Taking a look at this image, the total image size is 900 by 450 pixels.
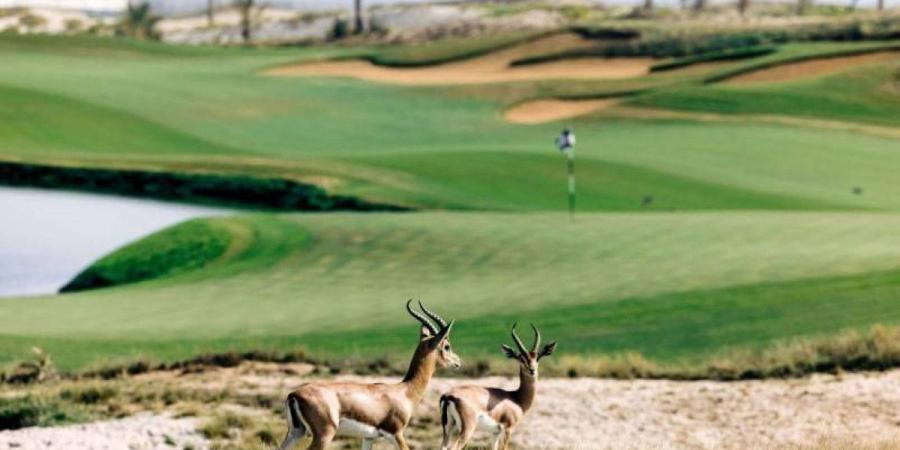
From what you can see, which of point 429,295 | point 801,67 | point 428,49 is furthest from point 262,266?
point 428,49

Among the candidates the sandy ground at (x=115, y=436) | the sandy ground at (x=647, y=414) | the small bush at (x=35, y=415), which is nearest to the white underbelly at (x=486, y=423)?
the sandy ground at (x=647, y=414)

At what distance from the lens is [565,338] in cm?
2786

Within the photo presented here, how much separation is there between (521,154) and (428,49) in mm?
37283

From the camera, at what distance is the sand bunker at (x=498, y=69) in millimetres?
91312

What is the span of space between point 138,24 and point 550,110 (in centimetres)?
8585

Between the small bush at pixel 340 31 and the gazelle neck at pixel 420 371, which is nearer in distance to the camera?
the gazelle neck at pixel 420 371

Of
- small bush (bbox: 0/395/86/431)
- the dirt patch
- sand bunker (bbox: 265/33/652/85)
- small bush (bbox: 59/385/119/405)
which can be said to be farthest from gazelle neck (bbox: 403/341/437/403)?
sand bunker (bbox: 265/33/652/85)

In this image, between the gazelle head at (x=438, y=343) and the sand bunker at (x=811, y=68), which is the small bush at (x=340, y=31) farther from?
the gazelle head at (x=438, y=343)

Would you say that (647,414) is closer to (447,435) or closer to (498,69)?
(447,435)

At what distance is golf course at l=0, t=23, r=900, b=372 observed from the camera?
2909cm

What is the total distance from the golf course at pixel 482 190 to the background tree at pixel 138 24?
45.5 metres

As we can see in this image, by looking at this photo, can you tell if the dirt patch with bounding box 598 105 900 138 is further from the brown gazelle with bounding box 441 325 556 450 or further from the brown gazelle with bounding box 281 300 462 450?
the brown gazelle with bounding box 281 300 462 450

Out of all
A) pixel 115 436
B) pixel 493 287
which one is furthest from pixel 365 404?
pixel 493 287

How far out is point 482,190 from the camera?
55.6 metres
